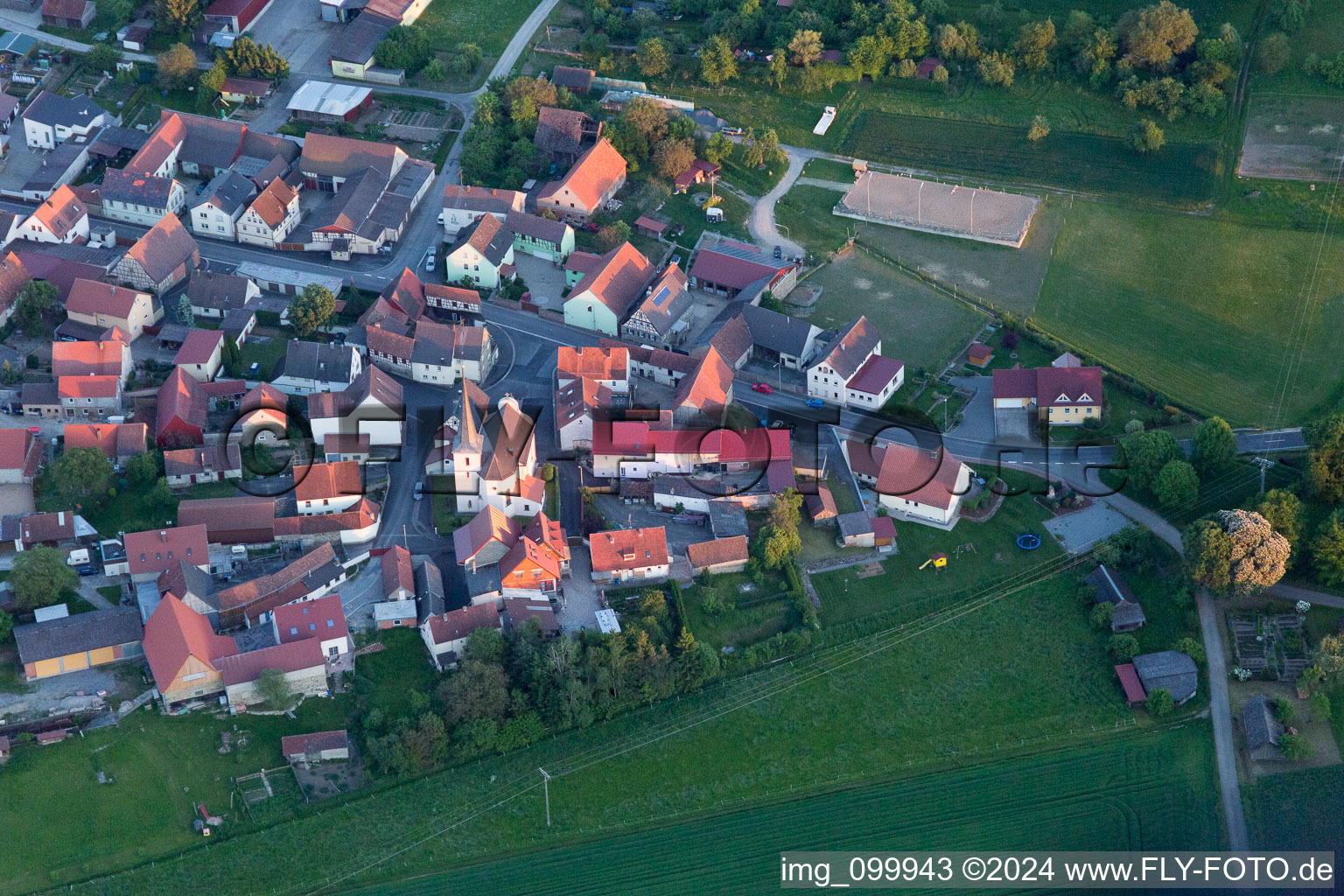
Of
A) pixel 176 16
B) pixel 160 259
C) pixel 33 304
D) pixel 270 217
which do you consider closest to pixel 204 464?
pixel 33 304

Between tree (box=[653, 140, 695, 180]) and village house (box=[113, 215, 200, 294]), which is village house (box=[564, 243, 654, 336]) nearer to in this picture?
tree (box=[653, 140, 695, 180])

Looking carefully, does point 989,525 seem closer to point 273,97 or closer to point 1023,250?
point 1023,250

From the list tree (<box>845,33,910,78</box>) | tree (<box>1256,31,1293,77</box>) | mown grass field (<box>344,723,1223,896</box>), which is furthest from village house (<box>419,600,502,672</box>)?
tree (<box>1256,31,1293,77</box>)

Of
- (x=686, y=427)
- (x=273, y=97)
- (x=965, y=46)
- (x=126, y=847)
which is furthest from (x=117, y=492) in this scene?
(x=965, y=46)

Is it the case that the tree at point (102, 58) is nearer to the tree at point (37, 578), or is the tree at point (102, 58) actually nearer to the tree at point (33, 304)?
the tree at point (33, 304)

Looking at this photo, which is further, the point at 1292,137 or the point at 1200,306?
the point at 1292,137

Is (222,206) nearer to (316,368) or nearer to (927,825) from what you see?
(316,368)

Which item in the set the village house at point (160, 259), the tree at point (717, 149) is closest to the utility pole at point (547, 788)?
the village house at point (160, 259)
